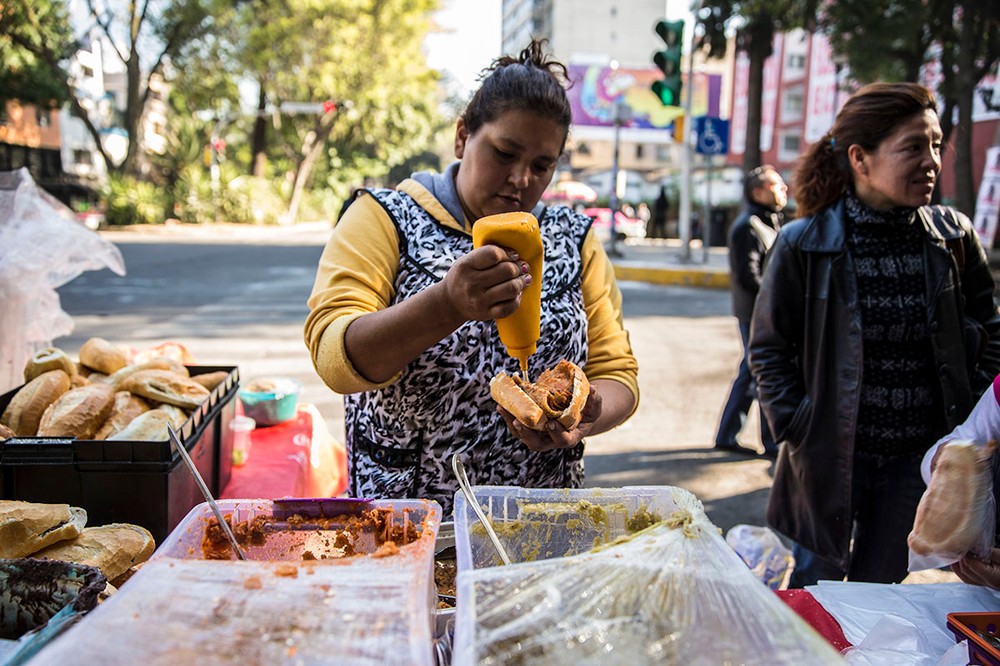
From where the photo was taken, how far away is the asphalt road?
537 cm

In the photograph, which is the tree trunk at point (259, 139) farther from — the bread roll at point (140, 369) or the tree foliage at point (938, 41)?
the bread roll at point (140, 369)

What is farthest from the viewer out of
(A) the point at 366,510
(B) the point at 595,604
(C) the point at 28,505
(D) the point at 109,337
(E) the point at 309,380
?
(D) the point at 109,337

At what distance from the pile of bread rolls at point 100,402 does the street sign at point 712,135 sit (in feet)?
42.4

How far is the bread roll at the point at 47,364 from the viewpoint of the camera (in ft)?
8.24

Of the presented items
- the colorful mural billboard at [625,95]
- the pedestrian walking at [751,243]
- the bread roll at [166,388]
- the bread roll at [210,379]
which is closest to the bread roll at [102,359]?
the bread roll at [210,379]

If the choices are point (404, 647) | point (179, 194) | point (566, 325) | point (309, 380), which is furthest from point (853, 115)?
point (179, 194)

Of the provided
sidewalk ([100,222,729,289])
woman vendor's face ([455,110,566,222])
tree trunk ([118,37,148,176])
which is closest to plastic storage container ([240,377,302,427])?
woman vendor's face ([455,110,566,222])

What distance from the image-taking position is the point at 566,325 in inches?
76.1

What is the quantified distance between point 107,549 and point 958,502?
179cm

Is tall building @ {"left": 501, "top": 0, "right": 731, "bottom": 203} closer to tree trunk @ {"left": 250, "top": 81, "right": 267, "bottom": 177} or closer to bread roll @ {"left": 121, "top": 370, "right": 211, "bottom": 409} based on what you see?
tree trunk @ {"left": 250, "top": 81, "right": 267, "bottom": 177}

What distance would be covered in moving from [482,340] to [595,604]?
93 cm

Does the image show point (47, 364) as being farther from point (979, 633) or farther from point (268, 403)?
point (979, 633)

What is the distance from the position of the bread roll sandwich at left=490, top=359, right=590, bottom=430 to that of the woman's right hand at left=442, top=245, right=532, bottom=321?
164 mm

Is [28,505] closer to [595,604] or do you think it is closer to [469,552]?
[469,552]
